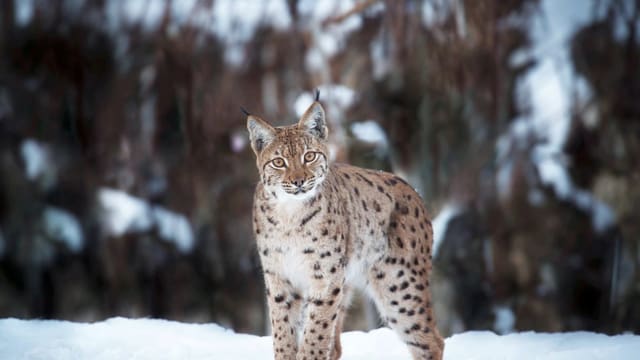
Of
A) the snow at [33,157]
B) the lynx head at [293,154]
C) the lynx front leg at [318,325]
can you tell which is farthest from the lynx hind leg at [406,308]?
the snow at [33,157]

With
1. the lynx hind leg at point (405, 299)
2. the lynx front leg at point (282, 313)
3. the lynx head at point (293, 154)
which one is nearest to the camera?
the lynx head at point (293, 154)

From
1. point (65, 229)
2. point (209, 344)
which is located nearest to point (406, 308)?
point (209, 344)

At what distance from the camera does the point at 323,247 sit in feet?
13.2

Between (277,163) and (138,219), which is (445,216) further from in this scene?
(277,163)

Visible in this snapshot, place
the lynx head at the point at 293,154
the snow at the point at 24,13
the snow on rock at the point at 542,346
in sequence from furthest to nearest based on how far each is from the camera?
the snow at the point at 24,13 < the snow on rock at the point at 542,346 < the lynx head at the point at 293,154

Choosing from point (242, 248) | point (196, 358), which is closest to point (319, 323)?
point (196, 358)

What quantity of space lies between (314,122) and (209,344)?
6.48 feet

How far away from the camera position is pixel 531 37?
21.3ft

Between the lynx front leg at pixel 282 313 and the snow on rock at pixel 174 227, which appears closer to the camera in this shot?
the lynx front leg at pixel 282 313

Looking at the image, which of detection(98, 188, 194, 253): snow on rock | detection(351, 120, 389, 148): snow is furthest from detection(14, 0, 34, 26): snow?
detection(351, 120, 389, 148): snow

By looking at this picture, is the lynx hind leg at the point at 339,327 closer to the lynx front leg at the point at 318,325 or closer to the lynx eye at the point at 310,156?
the lynx front leg at the point at 318,325

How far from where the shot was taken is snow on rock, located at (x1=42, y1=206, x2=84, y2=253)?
6.55m

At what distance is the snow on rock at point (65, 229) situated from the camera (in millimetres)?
6555

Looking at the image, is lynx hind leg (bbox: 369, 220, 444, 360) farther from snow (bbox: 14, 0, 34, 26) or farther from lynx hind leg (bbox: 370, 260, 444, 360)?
snow (bbox: 14, 0, 34, 26)
